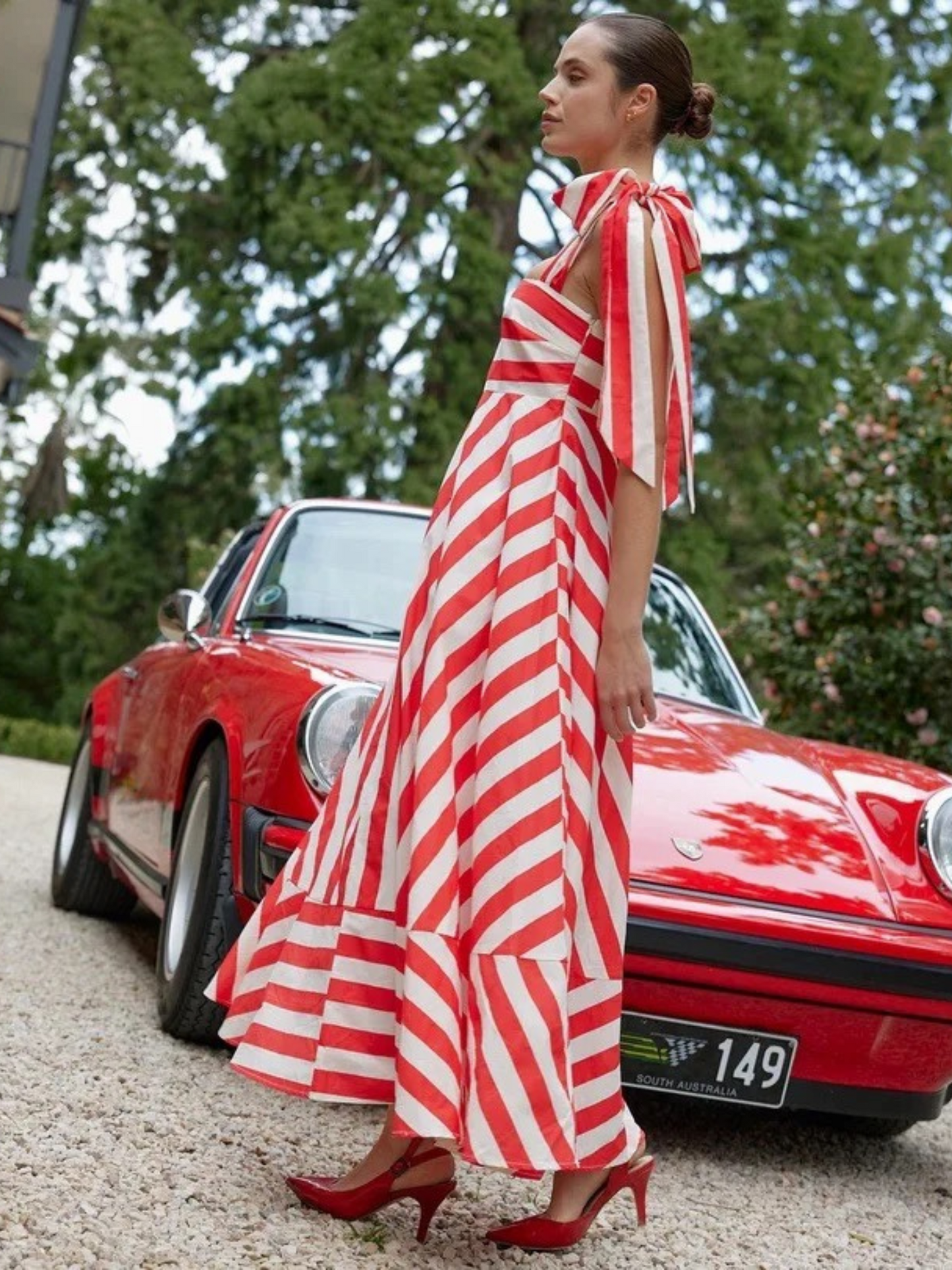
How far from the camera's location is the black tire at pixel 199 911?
407 centimetres

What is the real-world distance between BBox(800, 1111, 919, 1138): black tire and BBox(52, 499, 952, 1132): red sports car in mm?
19

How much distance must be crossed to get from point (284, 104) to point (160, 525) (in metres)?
5.08

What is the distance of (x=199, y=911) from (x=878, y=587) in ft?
20.8

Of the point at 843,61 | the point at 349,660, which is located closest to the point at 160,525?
the point at 843,61

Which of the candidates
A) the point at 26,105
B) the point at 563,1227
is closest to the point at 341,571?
Answer: the point at 563,1227

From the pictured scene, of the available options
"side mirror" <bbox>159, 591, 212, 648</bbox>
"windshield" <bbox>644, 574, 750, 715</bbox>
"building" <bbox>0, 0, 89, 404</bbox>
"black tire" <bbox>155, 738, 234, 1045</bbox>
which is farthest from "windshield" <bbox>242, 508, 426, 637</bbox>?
"building" <bbox>0, 0, 89, 404</bbox>

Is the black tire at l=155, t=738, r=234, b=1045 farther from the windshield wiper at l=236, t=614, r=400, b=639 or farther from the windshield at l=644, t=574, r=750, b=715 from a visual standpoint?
the windshield at l=644, t=574, r=750, b=715

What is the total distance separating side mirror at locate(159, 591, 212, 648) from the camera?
4844 mm

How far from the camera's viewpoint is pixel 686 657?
17.2 feet

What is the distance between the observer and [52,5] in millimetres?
11992

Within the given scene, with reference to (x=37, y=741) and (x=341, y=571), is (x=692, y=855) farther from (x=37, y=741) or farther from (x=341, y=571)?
(x=37, y=741)

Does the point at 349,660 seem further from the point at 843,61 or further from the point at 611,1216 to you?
the point at 843,61

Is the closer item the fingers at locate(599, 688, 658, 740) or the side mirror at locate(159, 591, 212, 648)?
the fingers at locate(599, 688, 658, 740)

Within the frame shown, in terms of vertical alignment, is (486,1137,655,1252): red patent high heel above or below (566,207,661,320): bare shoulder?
below
